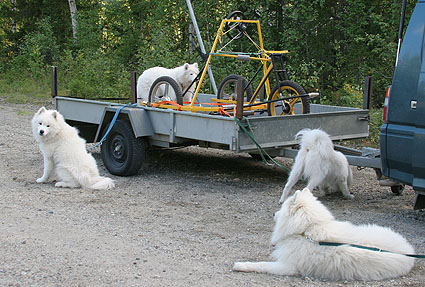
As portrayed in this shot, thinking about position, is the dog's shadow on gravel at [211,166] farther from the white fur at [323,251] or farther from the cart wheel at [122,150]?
the white fur at [323,251]

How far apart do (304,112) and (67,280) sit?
4440 mm

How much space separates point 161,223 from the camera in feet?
19.2

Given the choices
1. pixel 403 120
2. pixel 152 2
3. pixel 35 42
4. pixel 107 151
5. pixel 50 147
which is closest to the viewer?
pixel 403 120

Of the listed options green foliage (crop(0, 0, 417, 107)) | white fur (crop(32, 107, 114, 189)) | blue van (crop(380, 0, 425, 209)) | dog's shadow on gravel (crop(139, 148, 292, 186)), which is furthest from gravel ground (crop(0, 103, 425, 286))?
green foliage (crop(0, 0, 417, 107))

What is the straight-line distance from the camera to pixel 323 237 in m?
4.15

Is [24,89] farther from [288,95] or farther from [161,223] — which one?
[161,223]

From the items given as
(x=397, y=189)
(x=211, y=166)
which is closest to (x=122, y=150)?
(x=211, y=166)

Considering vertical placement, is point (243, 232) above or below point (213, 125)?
below

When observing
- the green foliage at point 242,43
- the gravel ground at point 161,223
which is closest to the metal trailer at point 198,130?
the gravel ground at point 161,223

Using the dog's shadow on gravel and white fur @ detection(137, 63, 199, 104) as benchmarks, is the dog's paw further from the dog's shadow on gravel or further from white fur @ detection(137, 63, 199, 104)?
white fur @ detection(137, 63, 199, 104)

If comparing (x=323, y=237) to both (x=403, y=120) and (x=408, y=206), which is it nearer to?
(x=403, y=120)

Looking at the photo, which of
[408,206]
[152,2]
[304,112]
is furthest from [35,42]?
[408,206]

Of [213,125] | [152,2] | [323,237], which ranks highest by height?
[152,2]

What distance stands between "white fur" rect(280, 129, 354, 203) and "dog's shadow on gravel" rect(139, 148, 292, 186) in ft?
4.90
